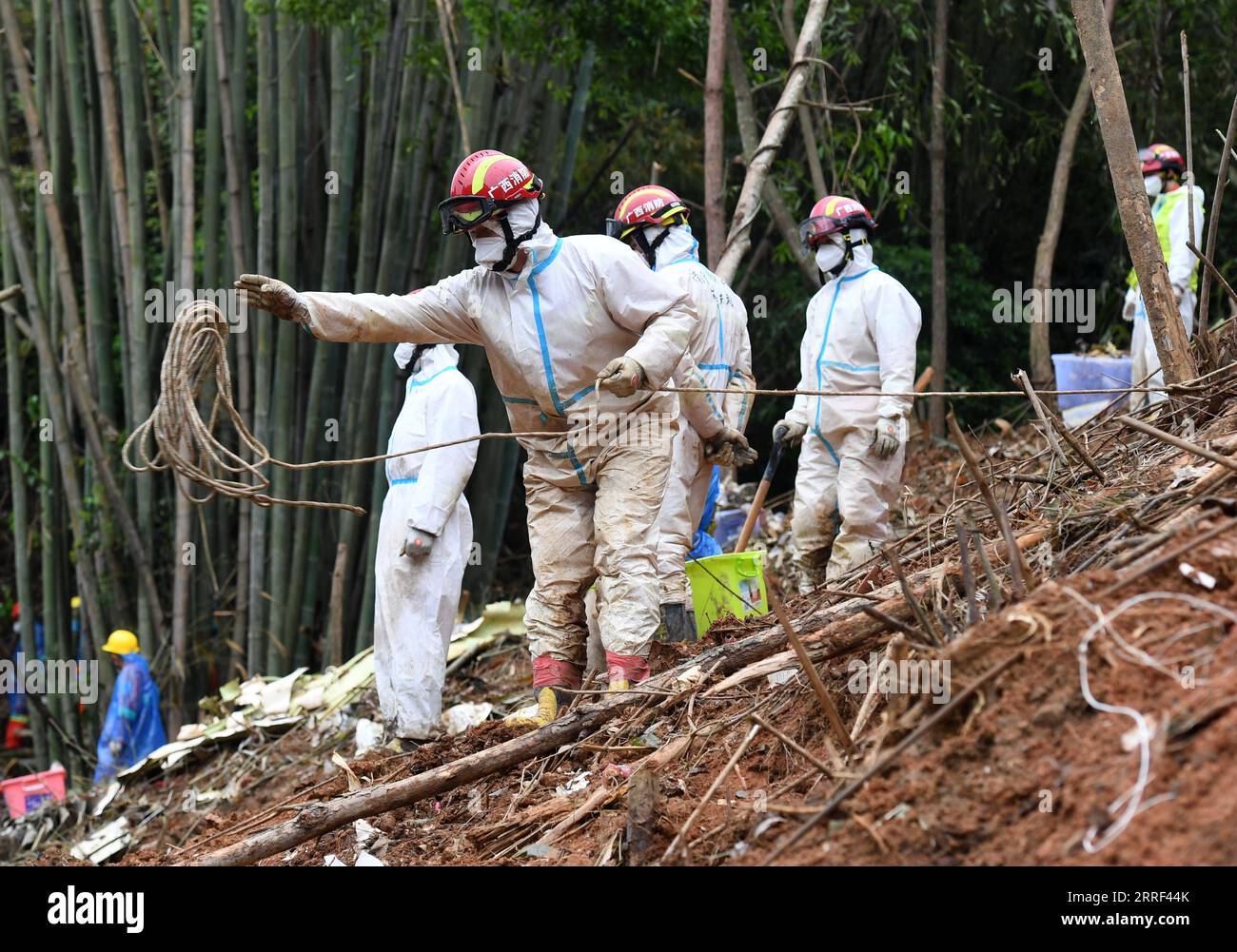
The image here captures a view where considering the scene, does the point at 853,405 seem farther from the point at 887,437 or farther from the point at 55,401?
the point at 55,401

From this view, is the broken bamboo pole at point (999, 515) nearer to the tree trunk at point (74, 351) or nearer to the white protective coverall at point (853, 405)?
the white protective coverall at point (853, 405)

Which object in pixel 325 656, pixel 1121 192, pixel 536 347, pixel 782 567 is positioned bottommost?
pixel 325 656

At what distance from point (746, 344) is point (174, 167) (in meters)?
4.57

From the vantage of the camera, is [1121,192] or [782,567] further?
[782,567]

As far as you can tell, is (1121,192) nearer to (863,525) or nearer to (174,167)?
(863,525)

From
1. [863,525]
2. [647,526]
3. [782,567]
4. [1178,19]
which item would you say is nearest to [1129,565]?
[647,526]

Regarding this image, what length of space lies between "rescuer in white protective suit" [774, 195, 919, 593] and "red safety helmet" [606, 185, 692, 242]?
747 mm

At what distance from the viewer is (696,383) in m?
5.72

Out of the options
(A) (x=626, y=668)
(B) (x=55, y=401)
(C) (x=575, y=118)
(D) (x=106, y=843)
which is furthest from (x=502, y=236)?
(B) (x=55, y=401)

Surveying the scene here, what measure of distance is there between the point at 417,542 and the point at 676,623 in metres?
1.11

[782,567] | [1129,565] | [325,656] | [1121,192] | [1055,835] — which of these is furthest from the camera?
[325,656]

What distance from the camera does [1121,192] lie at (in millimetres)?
4758

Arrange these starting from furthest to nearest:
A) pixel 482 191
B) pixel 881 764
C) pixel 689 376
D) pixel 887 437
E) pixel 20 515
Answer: pixel 20 515, pixel 887 437, pixel 689 376, pixel 482 191, pixel 881 764

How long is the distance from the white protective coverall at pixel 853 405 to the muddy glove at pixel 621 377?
2.27 metres
